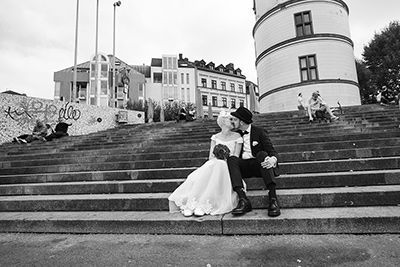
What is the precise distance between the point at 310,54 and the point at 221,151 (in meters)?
16.7

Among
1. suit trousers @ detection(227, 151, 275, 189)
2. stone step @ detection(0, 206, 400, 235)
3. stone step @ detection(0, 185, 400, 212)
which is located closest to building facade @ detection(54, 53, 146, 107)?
stone step @ detection(0, 185, 400, 212)

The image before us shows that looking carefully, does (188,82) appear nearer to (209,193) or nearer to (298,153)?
(298,153)

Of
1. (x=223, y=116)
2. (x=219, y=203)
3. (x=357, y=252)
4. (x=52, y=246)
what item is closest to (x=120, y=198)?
(x=52, y=246)

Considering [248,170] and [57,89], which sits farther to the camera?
[57,89]

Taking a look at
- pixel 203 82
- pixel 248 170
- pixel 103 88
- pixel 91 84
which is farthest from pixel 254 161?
pixel 203 82

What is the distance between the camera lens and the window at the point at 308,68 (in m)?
16.9

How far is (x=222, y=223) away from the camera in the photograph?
282 centimetres

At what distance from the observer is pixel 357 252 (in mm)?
2146

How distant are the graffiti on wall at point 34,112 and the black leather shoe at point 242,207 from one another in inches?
504

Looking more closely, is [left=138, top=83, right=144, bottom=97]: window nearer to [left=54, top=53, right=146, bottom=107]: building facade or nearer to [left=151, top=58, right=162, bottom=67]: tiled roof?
[left=54, top=53, right=146, bottom=107]: building facade

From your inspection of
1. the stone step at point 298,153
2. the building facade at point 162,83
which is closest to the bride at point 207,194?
the stone step at point 298,153

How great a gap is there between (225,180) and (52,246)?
226cm

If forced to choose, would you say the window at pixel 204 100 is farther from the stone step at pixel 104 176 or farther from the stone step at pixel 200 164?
the stone step at pixel 104 176

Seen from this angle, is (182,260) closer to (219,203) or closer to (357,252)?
(219,203)
